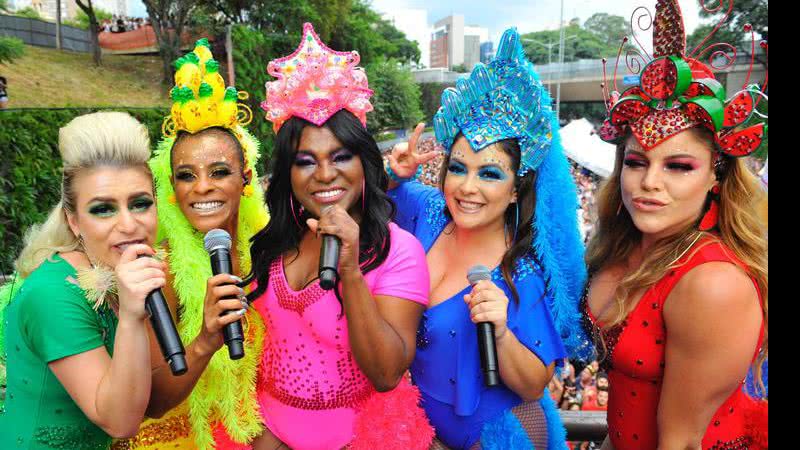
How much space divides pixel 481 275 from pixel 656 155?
0.75 meters

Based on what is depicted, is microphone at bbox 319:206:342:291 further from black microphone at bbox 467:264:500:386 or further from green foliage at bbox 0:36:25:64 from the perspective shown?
green foliage at bbox 0:36:25:64

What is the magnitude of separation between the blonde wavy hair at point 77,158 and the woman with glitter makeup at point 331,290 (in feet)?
1.69

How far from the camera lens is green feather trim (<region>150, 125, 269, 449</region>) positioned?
1983 millimetres

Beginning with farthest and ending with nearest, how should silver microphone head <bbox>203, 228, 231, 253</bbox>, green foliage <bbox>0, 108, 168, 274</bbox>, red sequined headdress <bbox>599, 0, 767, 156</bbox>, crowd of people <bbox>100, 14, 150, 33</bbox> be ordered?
crowd of people <bbox>100, 14, 150, 33</bbox> < green foliage <bbox>0, 108, 168, 274</bbox> < red sequined headdress <bbox>599, 0, 767, 156</bbox> < silver microphone head <bbox>203, 228, 231, 253</bbox>

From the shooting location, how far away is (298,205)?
83.7 inches

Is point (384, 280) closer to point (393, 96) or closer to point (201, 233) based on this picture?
point (201, 233)

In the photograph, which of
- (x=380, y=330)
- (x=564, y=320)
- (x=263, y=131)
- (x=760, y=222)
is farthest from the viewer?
(x=263, y=131)

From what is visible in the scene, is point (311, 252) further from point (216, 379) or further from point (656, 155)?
point (656, 155)

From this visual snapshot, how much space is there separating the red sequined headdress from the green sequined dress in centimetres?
190

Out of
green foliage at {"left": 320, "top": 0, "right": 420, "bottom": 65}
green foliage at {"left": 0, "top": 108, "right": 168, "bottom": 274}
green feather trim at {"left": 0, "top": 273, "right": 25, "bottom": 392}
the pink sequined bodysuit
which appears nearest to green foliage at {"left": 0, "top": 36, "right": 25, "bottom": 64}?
green foliage at {"left": 0, "top": 108, "right": 168, "bottom": 274}

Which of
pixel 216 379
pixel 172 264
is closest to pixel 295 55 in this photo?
pixel 172 264

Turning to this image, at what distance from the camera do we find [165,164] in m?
2.28

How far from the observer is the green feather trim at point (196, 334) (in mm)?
1983

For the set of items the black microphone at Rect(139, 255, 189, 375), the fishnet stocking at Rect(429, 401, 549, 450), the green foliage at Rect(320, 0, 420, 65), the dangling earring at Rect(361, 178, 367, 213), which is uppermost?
the green foliage at Rect(320, 0, 420, 65)
